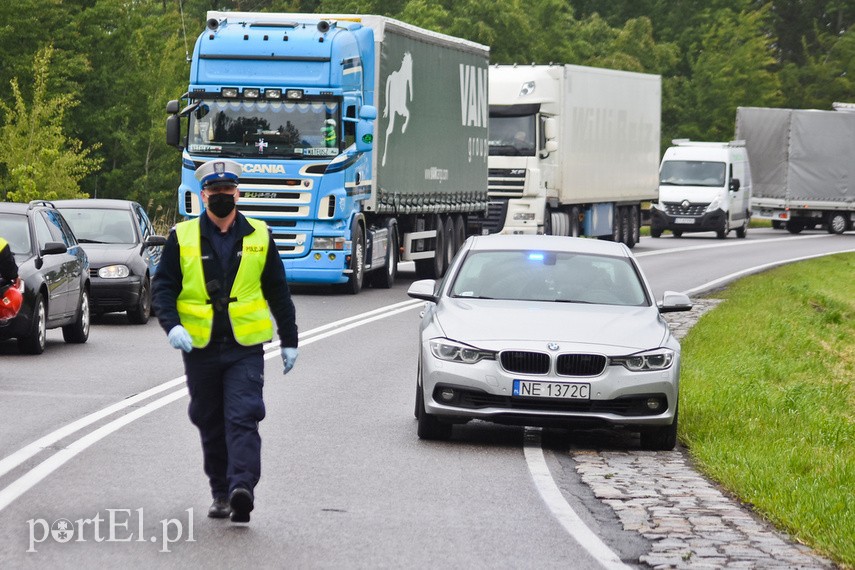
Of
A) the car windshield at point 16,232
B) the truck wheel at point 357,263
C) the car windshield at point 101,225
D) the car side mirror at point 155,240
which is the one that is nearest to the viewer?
the car windshield at point 16,232

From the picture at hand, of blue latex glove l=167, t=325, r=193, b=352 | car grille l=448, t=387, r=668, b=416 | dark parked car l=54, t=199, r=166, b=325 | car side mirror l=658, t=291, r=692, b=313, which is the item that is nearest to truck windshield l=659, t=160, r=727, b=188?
dark parked car l=54, t=199, r=166, b=325

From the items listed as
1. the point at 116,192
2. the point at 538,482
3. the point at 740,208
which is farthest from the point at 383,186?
the point at 116,192

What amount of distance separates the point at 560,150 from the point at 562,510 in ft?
93.7

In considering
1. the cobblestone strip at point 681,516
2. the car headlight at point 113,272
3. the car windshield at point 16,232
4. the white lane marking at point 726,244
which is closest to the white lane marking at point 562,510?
the cobblestone strip at point 681,516

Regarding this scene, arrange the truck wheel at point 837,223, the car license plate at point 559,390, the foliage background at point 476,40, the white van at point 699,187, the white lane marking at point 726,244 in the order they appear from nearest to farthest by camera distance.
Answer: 1. the car license plate at point 559,390
2. the white lane marking at point 726,244
3. the white van at point 699,187
4. the truck wheel at point 837,223
5. the foliage background at point 476,40

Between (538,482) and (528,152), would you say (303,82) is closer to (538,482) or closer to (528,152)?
(528,152)

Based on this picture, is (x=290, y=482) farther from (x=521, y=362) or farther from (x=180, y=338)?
(x=521, y=362)

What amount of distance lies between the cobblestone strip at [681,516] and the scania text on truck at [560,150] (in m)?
24.0

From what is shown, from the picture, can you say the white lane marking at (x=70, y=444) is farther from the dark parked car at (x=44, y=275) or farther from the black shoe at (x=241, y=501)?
the dark parked car at (x=44, y=275)

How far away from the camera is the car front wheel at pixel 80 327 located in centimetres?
→ 1877

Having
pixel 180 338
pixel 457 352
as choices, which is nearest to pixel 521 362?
pixel 457 352

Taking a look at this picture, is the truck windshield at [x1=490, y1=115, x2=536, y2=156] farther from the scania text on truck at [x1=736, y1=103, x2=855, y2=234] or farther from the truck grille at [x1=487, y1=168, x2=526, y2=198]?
the scania text on truck at [x1=736, y1=103, x2=855, y2=234]

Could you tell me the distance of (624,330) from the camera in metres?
11.7

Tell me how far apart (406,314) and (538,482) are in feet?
45.1
